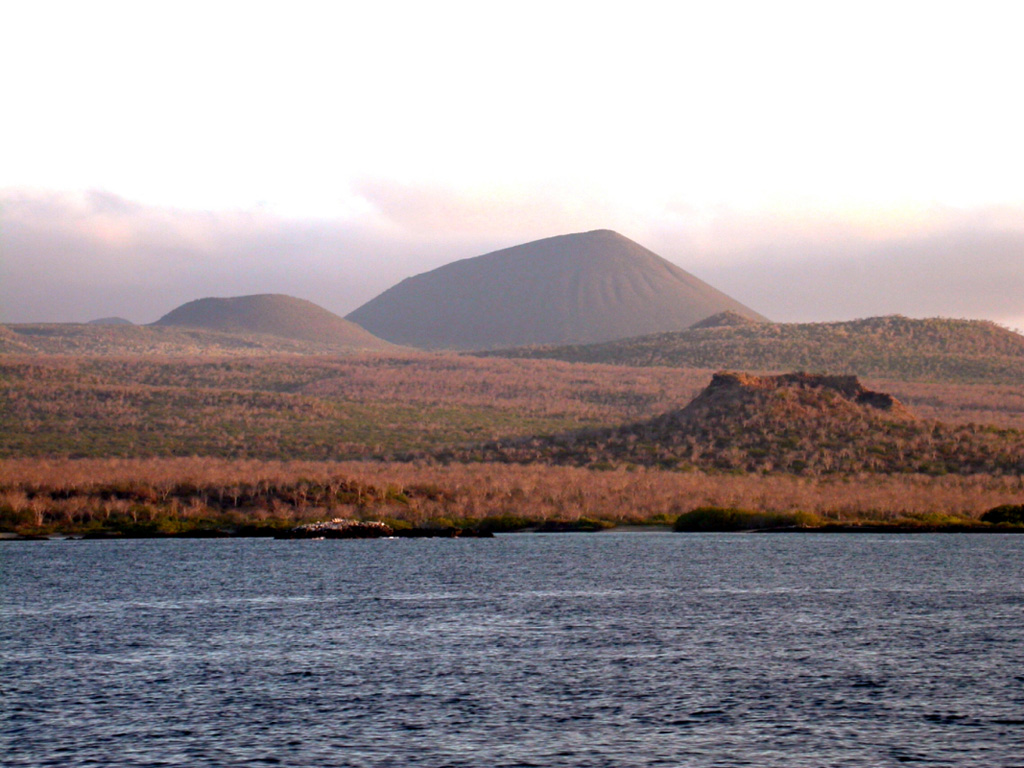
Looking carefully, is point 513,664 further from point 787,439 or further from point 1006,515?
point 787,439

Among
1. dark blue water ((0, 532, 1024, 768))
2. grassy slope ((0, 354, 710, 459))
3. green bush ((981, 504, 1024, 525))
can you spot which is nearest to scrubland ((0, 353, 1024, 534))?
grassy slope ((0, 354, 710, 459))

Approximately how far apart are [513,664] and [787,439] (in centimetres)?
8930

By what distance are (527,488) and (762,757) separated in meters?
80.3

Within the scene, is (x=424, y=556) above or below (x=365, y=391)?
below

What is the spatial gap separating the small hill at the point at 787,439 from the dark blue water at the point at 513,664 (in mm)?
47775

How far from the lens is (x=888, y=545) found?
3174 inches

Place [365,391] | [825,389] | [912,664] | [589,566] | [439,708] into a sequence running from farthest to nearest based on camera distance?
[365,391] < [825,389] < [589,566] < [912,664] < [439,708]

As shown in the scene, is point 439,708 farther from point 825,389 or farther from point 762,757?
point 825,389

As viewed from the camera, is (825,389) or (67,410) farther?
(67,410)

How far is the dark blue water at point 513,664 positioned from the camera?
85.1ft

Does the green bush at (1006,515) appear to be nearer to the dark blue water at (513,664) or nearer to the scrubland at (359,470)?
the scrubland at (359,470)

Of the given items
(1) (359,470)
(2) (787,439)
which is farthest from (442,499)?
(2) (787,439)

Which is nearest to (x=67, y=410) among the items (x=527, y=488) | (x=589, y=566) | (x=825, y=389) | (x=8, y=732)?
(x=527, y=488)

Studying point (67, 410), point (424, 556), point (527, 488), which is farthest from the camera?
point (67, 410)
